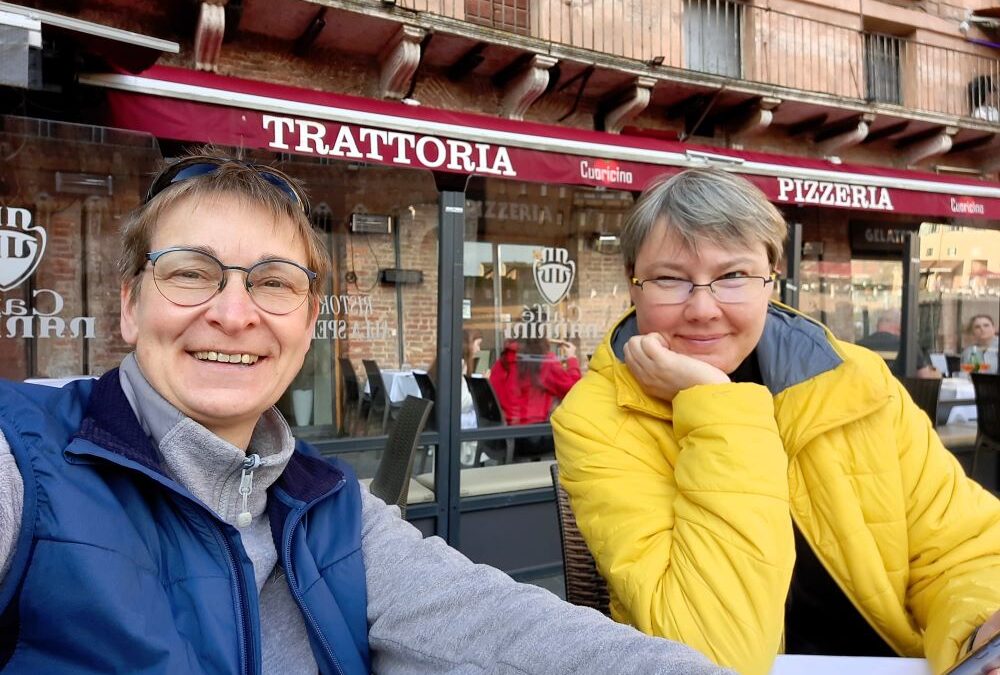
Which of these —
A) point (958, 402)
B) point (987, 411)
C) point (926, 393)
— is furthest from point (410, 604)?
point (958, 402)

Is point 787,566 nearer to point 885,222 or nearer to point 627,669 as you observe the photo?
point 627,669

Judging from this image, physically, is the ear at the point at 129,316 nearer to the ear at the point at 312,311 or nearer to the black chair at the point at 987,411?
the ear at the point at 312,311

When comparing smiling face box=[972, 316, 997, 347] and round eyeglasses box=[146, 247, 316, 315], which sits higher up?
round eyeglasses box=[146, 247, 316, 315]

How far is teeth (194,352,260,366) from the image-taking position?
1.14m

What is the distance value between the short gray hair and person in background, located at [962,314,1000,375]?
7.27 metres

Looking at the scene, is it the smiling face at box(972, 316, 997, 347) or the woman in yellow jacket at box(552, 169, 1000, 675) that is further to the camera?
the smiling face at box(972, 316, 997, 347)

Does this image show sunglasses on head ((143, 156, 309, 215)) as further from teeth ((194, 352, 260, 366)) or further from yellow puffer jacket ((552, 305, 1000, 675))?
yellow puffer jacket ((552, 305, 1000, 675))

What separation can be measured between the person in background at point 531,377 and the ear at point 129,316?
3.44 meters

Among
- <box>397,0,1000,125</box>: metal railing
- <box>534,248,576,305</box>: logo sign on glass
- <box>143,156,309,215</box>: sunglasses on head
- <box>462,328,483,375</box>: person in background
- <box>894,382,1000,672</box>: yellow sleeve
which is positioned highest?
<box>397,0,1000,125</box>: metal railing

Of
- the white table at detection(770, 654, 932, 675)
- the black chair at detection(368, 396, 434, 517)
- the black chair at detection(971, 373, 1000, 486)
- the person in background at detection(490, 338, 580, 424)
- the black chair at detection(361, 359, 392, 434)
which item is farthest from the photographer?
the black chair at detection(971, 373, 1000, 486)

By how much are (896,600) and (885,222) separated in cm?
1227

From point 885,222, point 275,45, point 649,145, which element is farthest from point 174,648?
point 885,222

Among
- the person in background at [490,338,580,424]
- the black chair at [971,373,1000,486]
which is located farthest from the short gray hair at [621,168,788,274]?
the black chair at [971,373,1000,486]

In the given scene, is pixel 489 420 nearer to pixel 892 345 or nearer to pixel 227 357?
pixel 227 357
